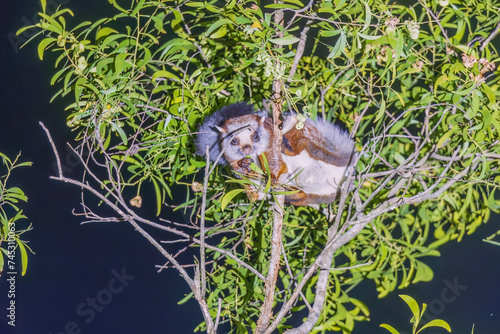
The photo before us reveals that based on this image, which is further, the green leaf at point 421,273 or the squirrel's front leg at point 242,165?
the green leaf at point 421,273

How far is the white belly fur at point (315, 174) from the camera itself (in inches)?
43.3

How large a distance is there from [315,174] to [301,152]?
6cm

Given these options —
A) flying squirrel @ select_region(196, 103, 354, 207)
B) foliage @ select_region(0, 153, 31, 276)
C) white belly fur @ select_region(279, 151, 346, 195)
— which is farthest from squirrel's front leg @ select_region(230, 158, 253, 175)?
foliage @ select_region(0, 153, 31, 276)

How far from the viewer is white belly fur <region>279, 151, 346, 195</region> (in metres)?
1.10

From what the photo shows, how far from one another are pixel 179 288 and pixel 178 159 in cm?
74

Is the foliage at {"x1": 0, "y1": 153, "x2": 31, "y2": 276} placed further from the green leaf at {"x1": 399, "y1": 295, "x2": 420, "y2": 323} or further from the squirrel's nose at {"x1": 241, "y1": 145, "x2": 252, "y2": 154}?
the green leaf at {"x1": 399, "y1": 295, "x2": 420, "y2": 323}

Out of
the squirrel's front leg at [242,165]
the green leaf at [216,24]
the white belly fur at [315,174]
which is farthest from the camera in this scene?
the white belly fur at [315,174]

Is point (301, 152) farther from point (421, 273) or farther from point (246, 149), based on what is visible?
point (421, 273)

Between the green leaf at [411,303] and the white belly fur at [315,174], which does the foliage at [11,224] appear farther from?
the green leaf at [411,303]

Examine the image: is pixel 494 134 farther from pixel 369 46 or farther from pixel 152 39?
pixel 152 39

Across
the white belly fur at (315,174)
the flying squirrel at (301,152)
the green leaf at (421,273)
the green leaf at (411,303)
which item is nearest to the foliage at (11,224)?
the flying squirrel at (301,152)

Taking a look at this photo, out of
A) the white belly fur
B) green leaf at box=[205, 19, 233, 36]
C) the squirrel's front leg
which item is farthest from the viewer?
the white belly fur

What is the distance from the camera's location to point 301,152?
110 centimetres

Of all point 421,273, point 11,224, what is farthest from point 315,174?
point 11,224
